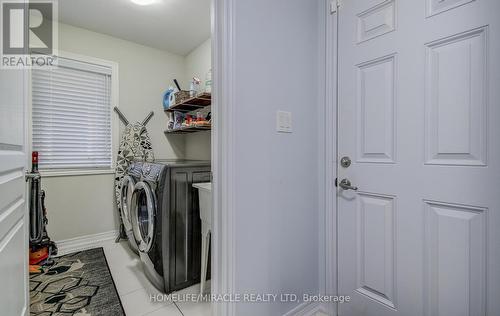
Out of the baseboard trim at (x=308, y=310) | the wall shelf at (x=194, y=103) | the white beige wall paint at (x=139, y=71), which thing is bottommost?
the baseboard trim at (x=308, y=310)

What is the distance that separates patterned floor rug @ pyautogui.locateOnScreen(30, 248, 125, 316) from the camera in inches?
57.3

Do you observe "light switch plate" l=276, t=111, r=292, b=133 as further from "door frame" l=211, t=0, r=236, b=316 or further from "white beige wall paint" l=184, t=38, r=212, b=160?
"white beige wall paint" l=184, t=38, r=212, b=160

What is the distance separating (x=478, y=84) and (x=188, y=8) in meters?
2.25

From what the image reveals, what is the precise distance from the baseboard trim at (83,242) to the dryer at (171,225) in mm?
1081

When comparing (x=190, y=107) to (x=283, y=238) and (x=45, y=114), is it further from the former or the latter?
(x=283, y=238)

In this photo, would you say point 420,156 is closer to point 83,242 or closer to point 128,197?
point 128,197

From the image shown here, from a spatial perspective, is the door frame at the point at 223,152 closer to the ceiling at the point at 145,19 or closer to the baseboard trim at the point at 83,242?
the ceiling at the point at 145,19

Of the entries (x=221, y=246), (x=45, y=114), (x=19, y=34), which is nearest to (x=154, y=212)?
(x=221, y=246)

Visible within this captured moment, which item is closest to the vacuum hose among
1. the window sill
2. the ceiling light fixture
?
the window sill

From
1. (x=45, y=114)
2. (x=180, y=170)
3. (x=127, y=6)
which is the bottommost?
(x=180, y=170)

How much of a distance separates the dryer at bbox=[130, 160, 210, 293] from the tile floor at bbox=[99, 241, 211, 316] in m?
0.09

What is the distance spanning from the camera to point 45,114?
2.31 m

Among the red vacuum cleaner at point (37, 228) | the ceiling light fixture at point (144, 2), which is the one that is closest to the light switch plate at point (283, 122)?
the ceiling light fixture at point (144, 2)

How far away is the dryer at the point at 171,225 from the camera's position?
1602 millimetres
